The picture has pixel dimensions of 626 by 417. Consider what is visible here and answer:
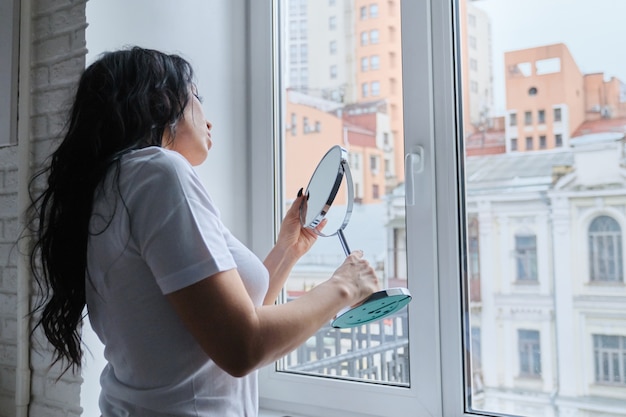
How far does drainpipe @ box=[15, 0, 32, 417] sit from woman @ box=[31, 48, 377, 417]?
0.50 m

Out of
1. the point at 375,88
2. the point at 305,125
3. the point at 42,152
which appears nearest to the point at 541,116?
the point at 375,88

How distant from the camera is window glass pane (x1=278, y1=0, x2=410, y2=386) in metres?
1.51

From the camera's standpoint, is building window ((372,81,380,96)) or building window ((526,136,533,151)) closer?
building window ((526,136,533,151))

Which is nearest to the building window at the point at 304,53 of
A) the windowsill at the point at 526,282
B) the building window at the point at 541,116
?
the building window at the point at 541,116

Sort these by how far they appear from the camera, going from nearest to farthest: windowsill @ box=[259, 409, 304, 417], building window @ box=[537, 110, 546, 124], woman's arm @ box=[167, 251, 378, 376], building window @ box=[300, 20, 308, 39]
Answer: woman's arm @ box=[167, 251, 378, 376]
building window @ box=[537, 110, 546, 124]
windowsill @ box=[259, 409, 304, 417]
building window @ box=[300, 20, 308, 39]

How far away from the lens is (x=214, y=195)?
5.61ft

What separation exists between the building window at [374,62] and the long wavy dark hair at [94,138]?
2.06 ft

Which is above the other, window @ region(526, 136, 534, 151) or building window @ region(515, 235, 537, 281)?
window @ region(526, 136, 534, 151)

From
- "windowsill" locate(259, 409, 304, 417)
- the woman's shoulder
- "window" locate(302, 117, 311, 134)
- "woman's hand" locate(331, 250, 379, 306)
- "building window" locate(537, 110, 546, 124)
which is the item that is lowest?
"windowsill" locate(259, 409, 304, 417)

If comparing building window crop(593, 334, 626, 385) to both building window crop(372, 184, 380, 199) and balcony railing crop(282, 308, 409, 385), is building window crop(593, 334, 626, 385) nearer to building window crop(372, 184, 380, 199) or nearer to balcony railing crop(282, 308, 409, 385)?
balcony railing crop(282, 308, 409, 385)

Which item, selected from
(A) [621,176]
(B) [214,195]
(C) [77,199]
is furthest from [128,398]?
(A) [621,176]

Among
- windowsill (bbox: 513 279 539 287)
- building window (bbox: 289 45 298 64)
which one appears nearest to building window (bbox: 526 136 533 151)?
windowsill (bbox: 513 279 539 287)

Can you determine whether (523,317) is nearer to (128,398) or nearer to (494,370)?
(494,370)

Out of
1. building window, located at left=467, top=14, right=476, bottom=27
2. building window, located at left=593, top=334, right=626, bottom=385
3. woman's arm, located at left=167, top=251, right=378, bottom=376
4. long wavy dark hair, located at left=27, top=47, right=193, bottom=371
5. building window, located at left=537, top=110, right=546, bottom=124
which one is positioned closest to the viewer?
woman's arm, located at left=167, top=251, right=378, bottom=376
